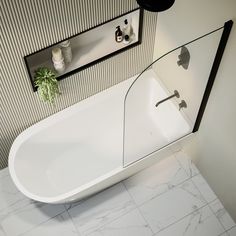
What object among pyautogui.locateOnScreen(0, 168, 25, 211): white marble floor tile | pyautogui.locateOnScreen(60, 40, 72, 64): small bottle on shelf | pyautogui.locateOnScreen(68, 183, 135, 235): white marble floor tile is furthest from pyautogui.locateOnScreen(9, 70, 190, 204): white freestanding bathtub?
pyautogui.locateOnScreen(60, 40, 72, 64): small bottle on shelf

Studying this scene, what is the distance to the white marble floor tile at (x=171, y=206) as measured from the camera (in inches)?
119

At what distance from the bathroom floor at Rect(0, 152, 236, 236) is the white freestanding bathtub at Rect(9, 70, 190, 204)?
208 mm

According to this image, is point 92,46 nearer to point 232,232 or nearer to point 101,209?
point 101,209

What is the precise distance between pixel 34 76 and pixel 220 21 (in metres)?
1.19

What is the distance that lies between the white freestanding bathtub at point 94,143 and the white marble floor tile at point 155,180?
7.6 inches

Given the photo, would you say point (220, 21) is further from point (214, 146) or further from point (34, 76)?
point (34, 76)

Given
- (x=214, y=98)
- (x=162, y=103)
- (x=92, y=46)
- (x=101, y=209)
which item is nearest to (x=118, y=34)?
(x=92, y=46)

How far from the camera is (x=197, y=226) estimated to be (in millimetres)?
2996

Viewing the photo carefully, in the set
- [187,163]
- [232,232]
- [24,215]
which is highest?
[24,215]

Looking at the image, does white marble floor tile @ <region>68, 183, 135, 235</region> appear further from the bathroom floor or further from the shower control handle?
the shower control handle

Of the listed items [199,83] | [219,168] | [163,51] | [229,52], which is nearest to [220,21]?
[229,52]

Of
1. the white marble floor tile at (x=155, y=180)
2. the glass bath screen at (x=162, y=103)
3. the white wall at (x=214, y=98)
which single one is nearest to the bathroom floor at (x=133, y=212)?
the white marble floor tile at (x=155, y=180)

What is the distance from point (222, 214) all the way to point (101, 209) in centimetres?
90

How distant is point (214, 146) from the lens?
2.79 m
